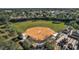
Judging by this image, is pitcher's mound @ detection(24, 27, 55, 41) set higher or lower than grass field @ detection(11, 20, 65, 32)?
lower

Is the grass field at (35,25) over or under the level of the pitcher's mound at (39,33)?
over
